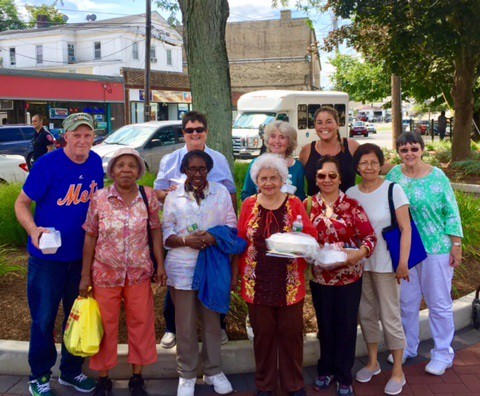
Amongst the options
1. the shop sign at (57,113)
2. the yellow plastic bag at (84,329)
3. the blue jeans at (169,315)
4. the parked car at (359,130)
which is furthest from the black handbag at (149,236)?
the parked car at (359,130)

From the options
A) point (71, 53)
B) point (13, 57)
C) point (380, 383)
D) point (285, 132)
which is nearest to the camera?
point (380, 383)

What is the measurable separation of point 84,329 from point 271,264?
51.6 inches

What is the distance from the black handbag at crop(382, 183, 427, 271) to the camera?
3.85m

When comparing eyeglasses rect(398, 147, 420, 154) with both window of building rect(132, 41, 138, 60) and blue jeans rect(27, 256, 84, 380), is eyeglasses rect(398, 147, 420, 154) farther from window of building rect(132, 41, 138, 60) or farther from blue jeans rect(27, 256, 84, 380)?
window of building rect(132, 41, 138, 60)

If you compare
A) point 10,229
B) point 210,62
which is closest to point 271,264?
point 210,62

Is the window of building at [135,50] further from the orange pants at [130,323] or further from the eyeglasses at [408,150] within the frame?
the orange pants at [130,323]

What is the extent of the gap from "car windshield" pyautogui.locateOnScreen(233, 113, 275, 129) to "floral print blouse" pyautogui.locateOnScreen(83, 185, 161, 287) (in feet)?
64.3

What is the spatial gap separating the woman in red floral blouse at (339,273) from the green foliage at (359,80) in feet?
82.9

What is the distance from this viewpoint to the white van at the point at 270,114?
74.0ft

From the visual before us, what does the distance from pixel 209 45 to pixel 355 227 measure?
2524 millimetres

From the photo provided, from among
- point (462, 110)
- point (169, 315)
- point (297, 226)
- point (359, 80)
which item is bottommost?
point (169, 315)

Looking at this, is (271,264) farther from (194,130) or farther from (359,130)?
(359,130)

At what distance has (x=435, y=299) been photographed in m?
4.18

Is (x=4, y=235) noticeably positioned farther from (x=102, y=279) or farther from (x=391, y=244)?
(x=391, y=244)
